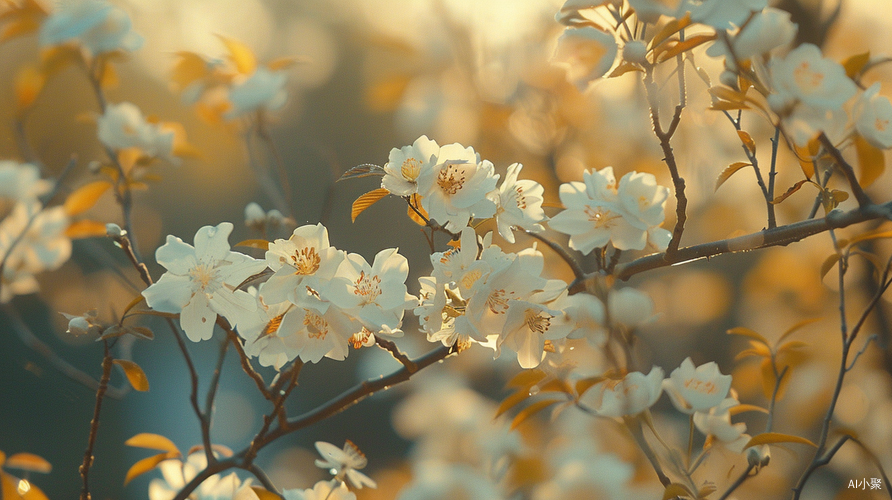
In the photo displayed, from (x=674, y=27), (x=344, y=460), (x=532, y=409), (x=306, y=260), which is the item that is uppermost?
(x=674, y=27)

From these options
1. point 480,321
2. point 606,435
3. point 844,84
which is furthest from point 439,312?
point 606,435

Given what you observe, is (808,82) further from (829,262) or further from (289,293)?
A: (289,293)

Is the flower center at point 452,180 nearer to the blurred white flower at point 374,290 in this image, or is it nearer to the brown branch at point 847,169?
the blurred white flower at point 374,290

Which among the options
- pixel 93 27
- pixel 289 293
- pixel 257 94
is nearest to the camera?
pixel 289 293

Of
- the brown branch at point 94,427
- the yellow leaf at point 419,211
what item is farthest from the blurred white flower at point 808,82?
the brown branch at point 94,427

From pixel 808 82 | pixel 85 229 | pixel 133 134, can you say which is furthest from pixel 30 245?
pixel 808 82

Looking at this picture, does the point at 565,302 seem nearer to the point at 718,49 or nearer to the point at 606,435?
the point at 718,49
